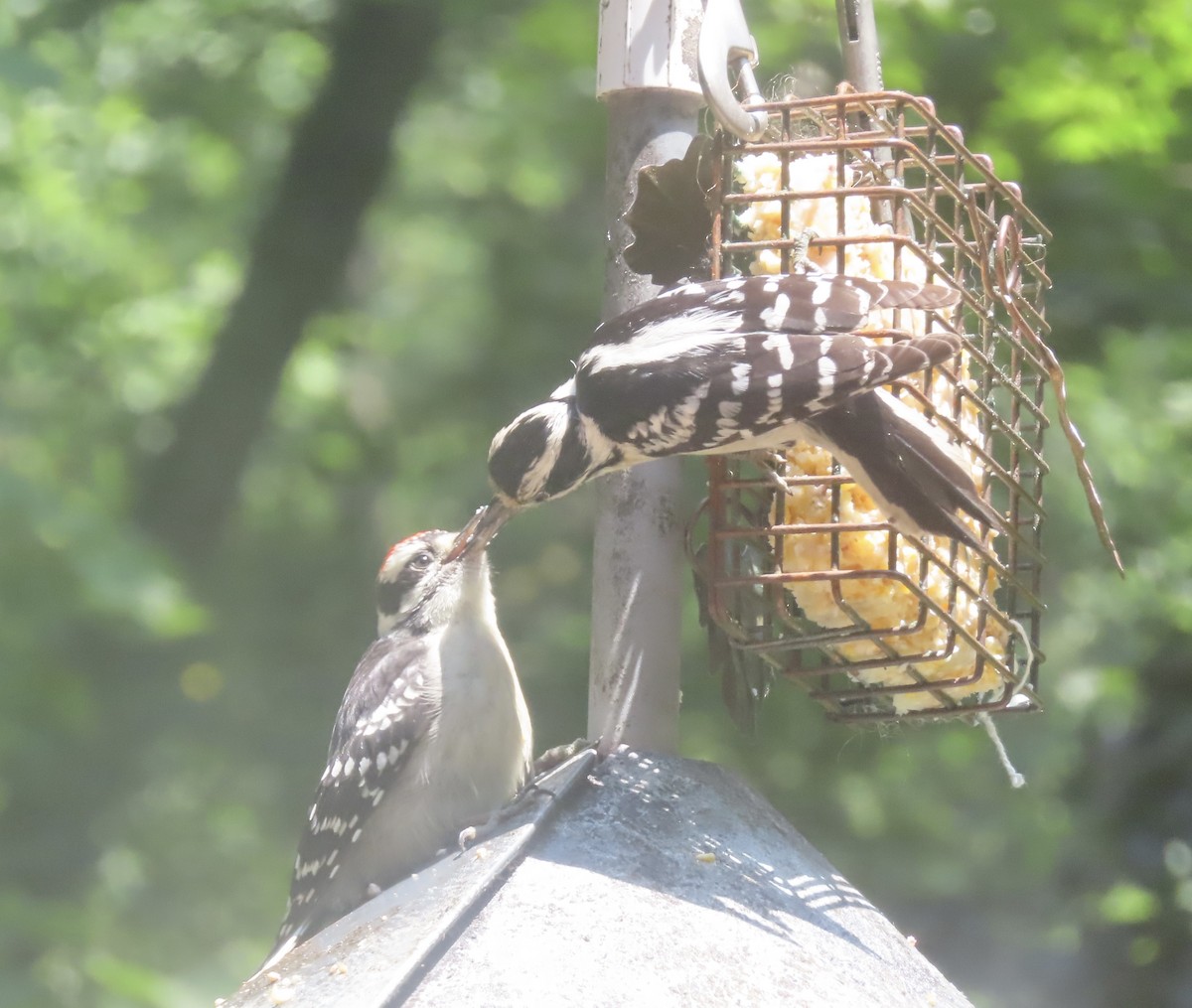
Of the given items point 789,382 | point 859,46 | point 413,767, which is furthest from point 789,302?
point 413,767

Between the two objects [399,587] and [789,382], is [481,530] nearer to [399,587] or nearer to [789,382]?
[399,587]

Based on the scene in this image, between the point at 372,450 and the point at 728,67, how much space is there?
5.15 meters

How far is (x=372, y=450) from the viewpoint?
776 cm

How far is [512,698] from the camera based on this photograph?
11.2 feet

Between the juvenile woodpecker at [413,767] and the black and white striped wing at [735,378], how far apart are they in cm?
88

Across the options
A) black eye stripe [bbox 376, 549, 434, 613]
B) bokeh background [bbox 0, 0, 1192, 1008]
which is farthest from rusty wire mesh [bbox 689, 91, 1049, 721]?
bokeh background [bbox 0, 0, 1192, 1008]

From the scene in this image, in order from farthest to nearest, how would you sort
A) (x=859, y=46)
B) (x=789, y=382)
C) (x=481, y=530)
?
(x=481, y=530), (x=859, y=46), (x=789, y=382)

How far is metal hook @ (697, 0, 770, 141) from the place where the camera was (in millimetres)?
2484

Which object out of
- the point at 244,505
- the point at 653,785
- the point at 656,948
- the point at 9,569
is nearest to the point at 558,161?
the point at 244,505

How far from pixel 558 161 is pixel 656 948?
16.1ft

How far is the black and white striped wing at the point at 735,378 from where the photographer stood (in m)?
2.52

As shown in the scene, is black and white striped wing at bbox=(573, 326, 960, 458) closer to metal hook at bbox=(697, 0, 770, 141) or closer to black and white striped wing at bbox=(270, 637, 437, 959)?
metal hook at bbox=(697, 0, 770, 141)

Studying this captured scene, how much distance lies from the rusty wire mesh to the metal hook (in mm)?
62

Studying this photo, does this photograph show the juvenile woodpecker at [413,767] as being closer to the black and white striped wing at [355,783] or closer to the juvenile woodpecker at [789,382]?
the black and white striped wing at [355,783]
